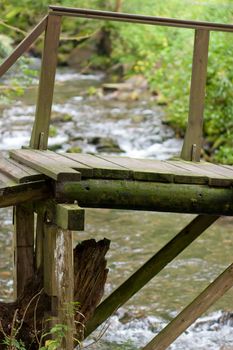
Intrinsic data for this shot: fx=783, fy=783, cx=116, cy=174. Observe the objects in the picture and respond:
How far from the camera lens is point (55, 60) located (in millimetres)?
5523

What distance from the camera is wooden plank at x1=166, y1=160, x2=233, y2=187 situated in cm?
511

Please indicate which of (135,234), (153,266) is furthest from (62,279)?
(135,234)

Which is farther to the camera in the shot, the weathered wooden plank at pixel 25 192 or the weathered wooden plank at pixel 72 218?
the weathered wooden plank at pixel 25 192

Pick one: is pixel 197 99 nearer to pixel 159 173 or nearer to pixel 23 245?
pixel 159 173

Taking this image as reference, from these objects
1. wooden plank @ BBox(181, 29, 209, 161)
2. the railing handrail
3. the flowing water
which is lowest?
the flowing water

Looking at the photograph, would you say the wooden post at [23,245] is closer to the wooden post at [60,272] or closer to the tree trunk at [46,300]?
the tree trunk at [46,300]

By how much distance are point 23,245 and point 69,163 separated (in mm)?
857

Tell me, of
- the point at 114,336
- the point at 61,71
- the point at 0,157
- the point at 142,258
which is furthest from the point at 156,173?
the point at 61,71

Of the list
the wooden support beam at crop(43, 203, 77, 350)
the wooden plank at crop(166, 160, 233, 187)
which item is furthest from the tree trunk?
the wooden plank at crop(166, 160, 233, 187)

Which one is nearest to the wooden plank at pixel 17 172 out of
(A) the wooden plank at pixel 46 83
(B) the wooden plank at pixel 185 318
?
(A) the wooden plank at pixel 46 83

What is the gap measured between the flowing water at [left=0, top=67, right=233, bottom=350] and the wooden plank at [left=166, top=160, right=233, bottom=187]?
2226mm

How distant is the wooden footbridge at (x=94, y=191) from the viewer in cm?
472

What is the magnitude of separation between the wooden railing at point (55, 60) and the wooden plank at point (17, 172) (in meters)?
0.36

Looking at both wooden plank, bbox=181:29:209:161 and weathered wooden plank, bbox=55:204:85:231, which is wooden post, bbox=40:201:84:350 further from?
wooden plank, bbox=181:29:209:161
